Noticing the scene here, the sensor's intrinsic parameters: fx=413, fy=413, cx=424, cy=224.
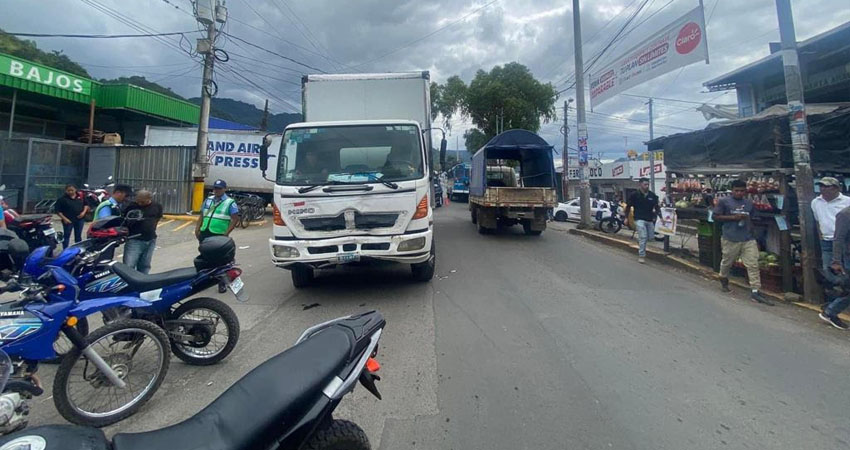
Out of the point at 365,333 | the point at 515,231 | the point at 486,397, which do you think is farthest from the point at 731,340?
the point at 515,231

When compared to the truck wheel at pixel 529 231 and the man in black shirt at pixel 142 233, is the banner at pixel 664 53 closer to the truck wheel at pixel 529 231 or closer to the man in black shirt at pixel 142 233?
the truck wheel at pixel 529 231

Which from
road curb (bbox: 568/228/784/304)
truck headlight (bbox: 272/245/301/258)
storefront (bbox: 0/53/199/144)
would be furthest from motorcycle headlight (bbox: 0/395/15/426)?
storefront (bbox: 0/53/199/144)

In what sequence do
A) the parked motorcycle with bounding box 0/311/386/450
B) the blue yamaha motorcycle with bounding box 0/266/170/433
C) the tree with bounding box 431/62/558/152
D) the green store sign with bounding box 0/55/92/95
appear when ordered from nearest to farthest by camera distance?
the parked motorcycle with bounding box 0/311/386/450 → the blue yamaha motorcycle with bounding box 0/266/170/433 → the green store sign with bounding box 0/55/92/95 → the tree with bounding box 431/62/558/152

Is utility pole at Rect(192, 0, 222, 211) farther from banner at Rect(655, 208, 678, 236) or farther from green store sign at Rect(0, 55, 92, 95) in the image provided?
banner at Rect(655, 208, 678, 236)

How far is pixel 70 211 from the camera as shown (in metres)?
8.71

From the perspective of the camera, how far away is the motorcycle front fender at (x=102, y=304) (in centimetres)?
287

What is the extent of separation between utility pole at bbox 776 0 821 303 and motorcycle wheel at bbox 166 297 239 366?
24.4 feet

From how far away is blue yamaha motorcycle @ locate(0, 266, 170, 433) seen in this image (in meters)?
2.62

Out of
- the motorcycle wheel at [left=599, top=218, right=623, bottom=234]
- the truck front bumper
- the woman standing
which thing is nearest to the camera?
the truck front bumper

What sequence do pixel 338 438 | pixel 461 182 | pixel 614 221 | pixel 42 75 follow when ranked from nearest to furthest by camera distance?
pixel 338 438
pixel 42 75
pixel 614 221
pixel 461 182

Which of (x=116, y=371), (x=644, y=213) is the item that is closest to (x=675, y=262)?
(x=644, y=213)

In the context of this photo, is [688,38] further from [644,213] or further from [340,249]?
[340,249]

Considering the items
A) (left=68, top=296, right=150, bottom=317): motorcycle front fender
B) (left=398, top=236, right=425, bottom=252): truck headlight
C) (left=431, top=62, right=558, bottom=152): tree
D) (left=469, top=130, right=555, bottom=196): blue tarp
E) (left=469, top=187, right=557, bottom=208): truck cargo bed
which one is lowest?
(left=68, top=296, right=150, bottom=317): motorcycle front fender

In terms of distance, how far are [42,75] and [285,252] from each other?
17.5 metres
